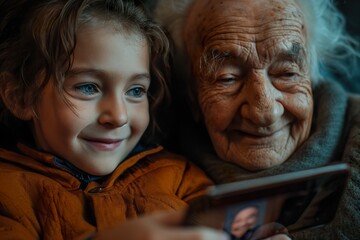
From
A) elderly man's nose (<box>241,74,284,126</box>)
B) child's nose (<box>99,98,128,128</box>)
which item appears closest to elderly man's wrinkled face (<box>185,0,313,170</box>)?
elderly man's nose (<box>241,74,284,126</box>)

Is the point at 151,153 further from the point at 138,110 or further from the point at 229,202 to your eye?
the point at 229,202

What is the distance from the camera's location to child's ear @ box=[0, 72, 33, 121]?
1242mm

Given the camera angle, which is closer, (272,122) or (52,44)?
(52,44)

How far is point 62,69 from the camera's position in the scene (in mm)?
A: 1140

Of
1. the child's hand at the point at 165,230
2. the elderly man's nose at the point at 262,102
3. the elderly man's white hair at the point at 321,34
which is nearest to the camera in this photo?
the child's hand at the point at 165,230

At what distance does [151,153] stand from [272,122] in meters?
0.38

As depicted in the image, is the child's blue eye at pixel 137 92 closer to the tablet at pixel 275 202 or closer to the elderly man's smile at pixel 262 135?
the elderly man's smile at pixel 262 135

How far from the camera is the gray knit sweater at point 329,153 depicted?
1167 millimetres

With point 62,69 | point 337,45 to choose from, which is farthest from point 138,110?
point 337,45

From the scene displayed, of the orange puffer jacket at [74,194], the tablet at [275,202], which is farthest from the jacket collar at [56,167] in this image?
the tablet at [275,202]

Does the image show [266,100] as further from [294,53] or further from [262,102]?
[294,53]

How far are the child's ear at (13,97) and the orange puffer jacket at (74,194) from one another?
99 mm

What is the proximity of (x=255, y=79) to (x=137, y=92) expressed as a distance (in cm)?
34

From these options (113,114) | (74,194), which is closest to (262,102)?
(113,114)
